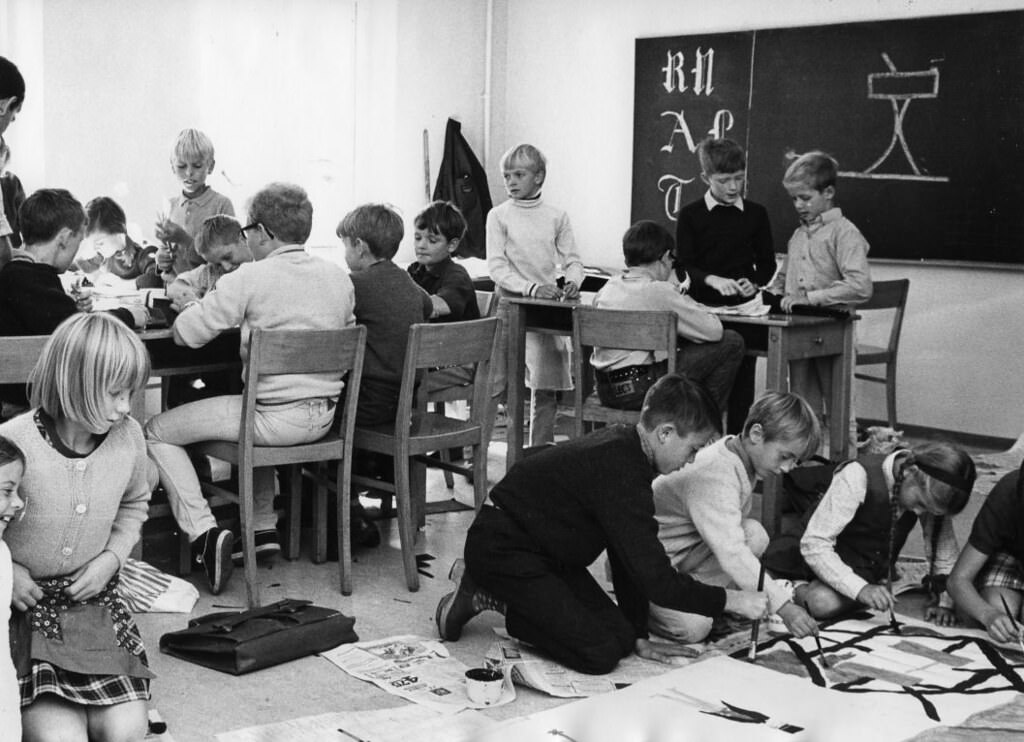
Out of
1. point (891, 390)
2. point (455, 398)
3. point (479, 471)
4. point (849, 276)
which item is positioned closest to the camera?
point (479, 471)

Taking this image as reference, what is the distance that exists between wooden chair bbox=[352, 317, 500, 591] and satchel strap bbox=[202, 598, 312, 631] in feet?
1.52

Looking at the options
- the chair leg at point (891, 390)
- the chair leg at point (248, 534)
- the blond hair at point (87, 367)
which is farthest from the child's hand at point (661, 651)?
the chair leg at point (891, 390)

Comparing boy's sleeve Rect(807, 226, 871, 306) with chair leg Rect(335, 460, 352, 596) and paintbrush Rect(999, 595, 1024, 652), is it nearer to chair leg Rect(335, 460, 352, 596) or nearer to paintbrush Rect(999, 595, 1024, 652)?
paintbrush Rect(999, 595, 1024, 652)

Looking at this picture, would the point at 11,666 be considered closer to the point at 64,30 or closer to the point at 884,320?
the point at 64,30

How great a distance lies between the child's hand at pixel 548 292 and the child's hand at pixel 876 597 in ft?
6.97

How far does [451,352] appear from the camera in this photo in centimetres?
401

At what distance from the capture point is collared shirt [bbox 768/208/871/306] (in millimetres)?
5316

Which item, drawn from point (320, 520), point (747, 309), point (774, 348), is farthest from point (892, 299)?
point (320, 520)

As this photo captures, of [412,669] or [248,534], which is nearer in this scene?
[412,669]

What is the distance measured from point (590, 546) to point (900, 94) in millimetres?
3948

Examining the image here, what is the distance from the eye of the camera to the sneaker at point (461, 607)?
3.35m

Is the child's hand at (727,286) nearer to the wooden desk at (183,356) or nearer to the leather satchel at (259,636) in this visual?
the wooden desk at (183,356)

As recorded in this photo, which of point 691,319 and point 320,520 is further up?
point 691,319

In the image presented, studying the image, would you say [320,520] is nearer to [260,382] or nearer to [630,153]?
[260,382]
